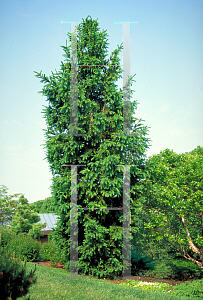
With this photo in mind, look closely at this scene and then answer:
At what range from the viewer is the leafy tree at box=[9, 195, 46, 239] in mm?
14633

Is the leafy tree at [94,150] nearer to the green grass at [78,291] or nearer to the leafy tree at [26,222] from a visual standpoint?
the green grass at [78,291]

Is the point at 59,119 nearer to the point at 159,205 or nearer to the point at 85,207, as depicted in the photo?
the point at 85,207

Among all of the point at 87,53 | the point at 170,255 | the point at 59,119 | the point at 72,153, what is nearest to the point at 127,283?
the point at 170,255

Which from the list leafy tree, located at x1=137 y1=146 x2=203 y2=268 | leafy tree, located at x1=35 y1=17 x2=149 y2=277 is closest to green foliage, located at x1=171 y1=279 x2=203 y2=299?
leafy tree, located at x1=137 y1=146 x2=203 y2=268

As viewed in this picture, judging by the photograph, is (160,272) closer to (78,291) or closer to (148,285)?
(148,285)

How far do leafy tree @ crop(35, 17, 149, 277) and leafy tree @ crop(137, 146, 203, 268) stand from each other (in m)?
0.93

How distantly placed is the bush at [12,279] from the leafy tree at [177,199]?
21.4 ft

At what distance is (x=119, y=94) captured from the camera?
32.3ft

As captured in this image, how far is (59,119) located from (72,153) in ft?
6.26

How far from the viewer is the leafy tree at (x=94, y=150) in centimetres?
879

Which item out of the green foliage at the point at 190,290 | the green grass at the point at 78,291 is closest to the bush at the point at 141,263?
the green foliage at the point at 190,290

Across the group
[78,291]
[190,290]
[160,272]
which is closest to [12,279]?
[78,291]

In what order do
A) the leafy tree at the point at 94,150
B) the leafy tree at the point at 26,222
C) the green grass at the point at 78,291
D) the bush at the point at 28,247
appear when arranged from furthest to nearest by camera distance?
the leafy tree at the point at 26,222, the bush at the point at 28,247, the leafy tree at the point at 94,150, the green grass at the point at 78,291

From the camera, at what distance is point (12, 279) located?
3932 mm
